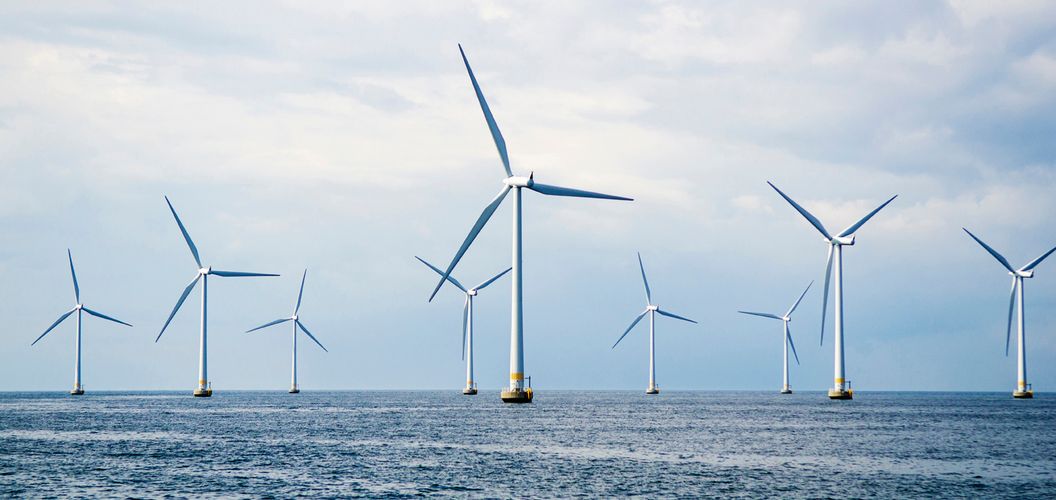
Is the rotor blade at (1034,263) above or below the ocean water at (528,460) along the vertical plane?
above

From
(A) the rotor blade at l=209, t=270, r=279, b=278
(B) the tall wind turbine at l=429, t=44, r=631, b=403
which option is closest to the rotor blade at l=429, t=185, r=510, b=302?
(B) the tall wind turbine at l=429, t=44, r=631, b=403

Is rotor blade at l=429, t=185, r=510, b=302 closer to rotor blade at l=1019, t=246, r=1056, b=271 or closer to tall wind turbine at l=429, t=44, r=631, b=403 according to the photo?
tall wind turbine at l=429, t=44, r=631, b=403

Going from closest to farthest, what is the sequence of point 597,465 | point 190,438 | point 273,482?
point 273,482 → point 597,465 → point 190,438

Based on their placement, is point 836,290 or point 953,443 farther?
point 836,290

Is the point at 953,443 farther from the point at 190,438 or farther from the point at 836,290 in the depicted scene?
the point at 836,290

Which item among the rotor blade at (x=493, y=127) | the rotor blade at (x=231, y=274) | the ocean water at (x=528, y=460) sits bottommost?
the ocean water at (x=528, y=460)

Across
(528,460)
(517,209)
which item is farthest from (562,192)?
(528,460)

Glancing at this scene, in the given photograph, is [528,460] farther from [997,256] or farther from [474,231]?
[997,256]

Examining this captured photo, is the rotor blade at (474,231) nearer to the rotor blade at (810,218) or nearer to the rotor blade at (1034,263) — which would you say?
the rotor blade at (810,218)

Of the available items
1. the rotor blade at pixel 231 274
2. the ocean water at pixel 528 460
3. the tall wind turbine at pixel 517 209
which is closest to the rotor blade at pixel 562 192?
the tall wind turbine at pixel 517 209

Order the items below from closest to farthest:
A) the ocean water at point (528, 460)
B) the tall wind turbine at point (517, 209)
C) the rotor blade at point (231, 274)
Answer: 1. the ocean water at point (528, 460)
2. the tall wind turbine at point (517, 209)
3. the rotor blade at point (231, 274)

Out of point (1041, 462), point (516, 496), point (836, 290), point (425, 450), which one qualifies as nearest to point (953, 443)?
point (1041, 462)

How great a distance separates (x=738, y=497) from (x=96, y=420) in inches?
3774

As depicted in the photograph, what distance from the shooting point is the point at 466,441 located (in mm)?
84688
